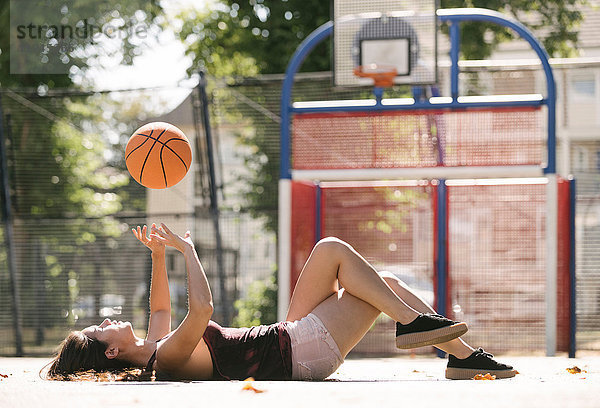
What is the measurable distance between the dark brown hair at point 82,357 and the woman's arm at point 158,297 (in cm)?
36

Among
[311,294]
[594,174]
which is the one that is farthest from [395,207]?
[311,294]

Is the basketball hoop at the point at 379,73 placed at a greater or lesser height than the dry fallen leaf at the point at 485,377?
greater

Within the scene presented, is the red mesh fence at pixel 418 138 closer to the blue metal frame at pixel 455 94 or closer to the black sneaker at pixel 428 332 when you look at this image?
the blue metal frame at pixel 455 94

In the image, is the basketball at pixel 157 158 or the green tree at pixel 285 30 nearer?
the basketball at pixel 157 158

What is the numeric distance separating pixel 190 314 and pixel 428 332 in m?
1.22

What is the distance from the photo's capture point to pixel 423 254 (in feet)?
30.5

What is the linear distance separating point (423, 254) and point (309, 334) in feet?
15.1

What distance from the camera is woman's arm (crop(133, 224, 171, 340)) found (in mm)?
5109

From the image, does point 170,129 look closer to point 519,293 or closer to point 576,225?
point 519,293

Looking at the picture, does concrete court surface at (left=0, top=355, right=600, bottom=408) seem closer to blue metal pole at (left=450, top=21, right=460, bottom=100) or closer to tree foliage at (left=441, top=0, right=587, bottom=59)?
blue metal pole at (left=450, top=21, right=460, bottom=100)

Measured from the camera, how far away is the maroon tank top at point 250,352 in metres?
4.80

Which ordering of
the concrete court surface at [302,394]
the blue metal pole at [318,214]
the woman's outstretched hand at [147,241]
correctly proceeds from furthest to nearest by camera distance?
the blue metal pole at [318,214] → the woman's outstretched hand at [147,241] → the concrete court surface at [302,394]

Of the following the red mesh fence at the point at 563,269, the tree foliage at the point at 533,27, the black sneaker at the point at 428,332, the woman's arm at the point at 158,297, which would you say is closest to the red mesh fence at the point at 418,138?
the red mesh fence at the point at 563,269

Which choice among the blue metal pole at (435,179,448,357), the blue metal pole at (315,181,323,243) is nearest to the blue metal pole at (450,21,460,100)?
the blue metal pole at (435,179,448,357)
